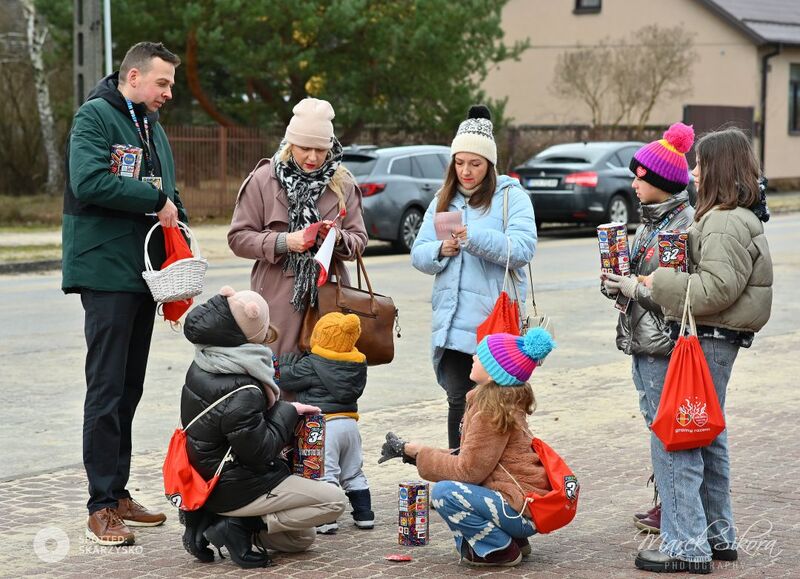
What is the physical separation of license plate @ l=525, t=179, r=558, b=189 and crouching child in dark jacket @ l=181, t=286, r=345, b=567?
18504 mm

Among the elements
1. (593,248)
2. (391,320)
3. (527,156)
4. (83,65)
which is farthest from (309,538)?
(527,156)

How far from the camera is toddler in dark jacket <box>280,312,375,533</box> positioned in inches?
230

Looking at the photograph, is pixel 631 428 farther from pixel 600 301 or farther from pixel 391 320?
pixel 600 301

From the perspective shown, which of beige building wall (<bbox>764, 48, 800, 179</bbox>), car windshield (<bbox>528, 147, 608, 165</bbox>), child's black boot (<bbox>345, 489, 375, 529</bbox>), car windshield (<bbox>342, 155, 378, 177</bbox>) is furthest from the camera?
beige building wall (<bbox>764, 48, 800, 179</bbox>)

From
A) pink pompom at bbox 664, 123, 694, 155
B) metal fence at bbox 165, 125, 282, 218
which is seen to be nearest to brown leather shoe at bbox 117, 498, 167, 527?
pink pompom at bbox 664, 123, 694, 155

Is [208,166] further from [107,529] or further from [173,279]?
[107,529]

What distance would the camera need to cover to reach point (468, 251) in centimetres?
616

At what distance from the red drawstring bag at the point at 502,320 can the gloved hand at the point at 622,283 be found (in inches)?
27.0

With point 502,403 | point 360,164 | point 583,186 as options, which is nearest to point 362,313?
point 502,403

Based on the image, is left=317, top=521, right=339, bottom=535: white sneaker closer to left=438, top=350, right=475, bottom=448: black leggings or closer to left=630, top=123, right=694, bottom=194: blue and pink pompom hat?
left=438, top=350, right=475, bottom=448: black leggings

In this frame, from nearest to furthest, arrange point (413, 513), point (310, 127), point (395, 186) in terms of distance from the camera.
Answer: point (413, 513) → point (310, 127) → point (395, 186)

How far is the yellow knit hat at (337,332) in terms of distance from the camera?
5.81m

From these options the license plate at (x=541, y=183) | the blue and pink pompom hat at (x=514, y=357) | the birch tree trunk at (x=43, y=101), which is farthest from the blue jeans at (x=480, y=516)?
the birch tree trunk at (x=43, y=101)

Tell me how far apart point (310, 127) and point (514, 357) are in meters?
1.57
